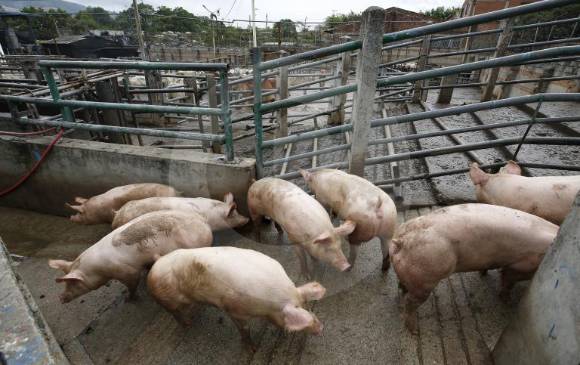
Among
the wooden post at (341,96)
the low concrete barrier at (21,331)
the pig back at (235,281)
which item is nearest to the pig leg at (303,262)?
the pig back at (235,281)

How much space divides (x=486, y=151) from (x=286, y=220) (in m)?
3.19

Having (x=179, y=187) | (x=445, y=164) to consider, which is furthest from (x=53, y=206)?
(x=445, y=164)

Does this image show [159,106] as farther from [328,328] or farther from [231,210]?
[328,328]

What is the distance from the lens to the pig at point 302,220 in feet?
7.97

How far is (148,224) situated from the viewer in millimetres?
2609

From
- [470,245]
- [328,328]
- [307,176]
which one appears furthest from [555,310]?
[307,176]

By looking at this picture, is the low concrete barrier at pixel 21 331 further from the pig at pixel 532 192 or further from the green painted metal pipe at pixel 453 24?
the pig at pixel 532 192

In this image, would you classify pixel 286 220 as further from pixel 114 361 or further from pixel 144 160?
pixel 144 160

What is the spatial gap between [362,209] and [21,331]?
7.18ft

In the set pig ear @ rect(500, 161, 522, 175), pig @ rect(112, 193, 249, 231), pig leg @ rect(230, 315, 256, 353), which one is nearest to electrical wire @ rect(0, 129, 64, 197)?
pig @ rect(112, 193, 249, 231)

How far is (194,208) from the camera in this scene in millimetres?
3121

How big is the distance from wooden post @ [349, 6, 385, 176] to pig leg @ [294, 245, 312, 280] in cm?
118

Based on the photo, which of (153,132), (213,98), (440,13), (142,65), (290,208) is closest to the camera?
(290,208)

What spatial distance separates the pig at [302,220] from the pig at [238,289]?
442 millimetres
